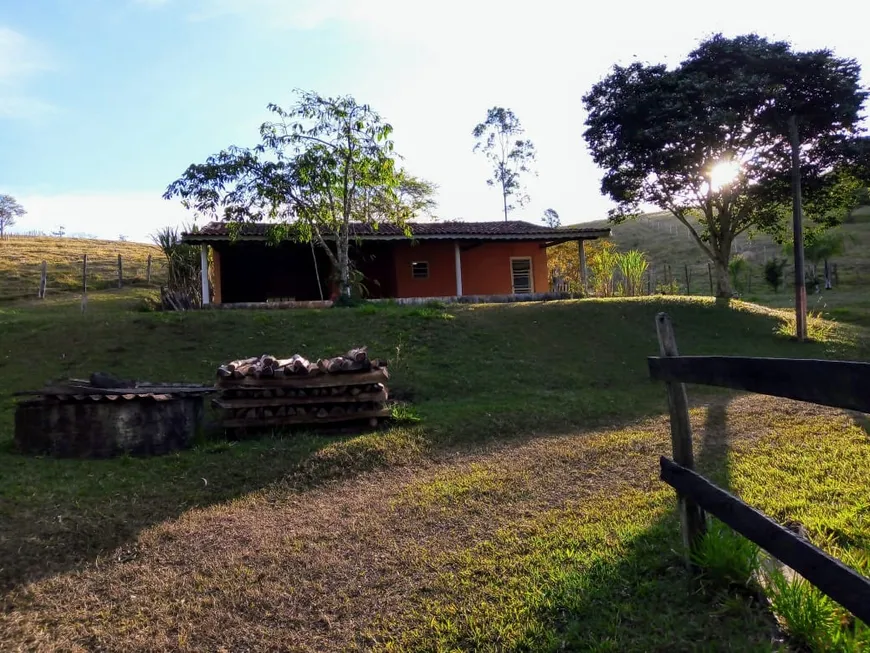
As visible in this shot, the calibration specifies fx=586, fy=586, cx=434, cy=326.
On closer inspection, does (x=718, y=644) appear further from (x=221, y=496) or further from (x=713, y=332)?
(x=713, y=332)

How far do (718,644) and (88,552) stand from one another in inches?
157

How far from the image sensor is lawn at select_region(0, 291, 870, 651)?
287 centimetres

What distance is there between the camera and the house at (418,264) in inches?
792

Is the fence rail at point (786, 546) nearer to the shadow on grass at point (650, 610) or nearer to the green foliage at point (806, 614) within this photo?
the green foliage at point (806, 614)

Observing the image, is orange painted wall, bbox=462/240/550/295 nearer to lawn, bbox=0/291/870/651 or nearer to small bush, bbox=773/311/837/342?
small bush, bbox=773/311/837/342

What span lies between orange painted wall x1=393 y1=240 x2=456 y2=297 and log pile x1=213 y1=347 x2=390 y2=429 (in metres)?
13.7

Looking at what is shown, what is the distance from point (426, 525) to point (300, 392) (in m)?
3.22

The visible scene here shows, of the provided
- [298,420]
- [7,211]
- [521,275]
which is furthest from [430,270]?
[7,211]

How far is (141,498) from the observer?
201 inches

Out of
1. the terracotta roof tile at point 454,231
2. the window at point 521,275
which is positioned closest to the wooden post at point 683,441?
the terracotta roof tile at point 454,231

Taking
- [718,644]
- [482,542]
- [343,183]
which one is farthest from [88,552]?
[343,183]

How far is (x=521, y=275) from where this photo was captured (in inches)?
869

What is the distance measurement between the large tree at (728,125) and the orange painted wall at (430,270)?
611 centimetres

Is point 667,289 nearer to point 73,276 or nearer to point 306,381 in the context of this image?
point 306,381
